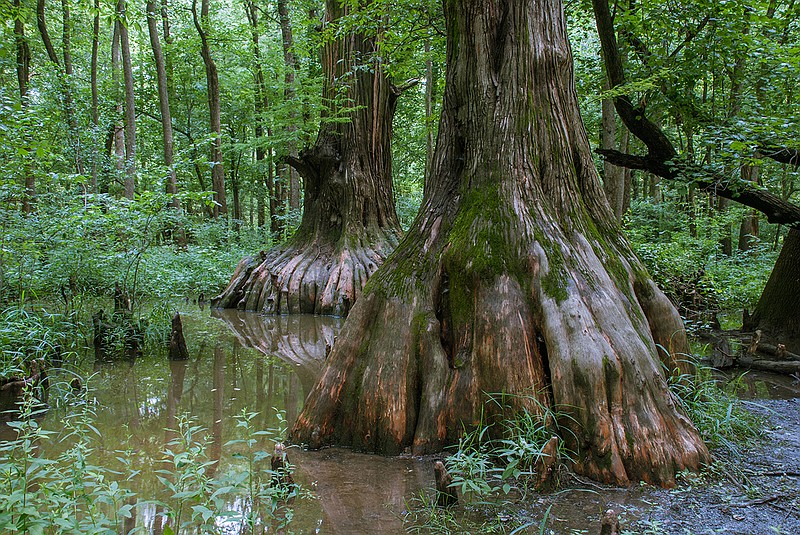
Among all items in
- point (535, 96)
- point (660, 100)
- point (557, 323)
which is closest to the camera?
point (557, 323)

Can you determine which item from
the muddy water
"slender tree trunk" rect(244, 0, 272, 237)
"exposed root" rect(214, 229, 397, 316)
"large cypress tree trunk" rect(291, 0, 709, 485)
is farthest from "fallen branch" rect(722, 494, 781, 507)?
"slender tree trunk" rect(244, 0, 272, 237)

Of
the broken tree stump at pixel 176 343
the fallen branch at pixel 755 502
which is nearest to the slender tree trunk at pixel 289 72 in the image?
the broken tree stump at pixel 176 343

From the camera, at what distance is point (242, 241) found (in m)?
19.3

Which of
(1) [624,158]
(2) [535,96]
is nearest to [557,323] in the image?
(2) [535,96]

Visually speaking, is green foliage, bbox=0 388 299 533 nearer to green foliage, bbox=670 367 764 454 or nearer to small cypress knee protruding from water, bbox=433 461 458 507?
small cypress knee protruding from water, bbox=433 461 458 507

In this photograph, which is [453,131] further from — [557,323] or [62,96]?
[62,96]

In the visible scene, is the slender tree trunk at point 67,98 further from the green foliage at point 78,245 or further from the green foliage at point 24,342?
the green foliage at point 24,342

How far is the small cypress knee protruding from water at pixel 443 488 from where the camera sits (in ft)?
10.5

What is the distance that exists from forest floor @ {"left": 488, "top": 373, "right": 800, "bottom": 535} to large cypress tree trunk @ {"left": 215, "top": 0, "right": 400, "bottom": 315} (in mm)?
8822

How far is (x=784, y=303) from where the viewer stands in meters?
7.55

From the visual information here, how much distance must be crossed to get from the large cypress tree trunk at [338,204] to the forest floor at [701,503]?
8822 mm

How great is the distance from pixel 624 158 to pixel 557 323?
397 cm

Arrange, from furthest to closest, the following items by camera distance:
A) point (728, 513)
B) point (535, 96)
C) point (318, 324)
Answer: point (318, 324)
point (535, 96)
point (728, 513)

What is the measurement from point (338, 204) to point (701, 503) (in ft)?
35.2
